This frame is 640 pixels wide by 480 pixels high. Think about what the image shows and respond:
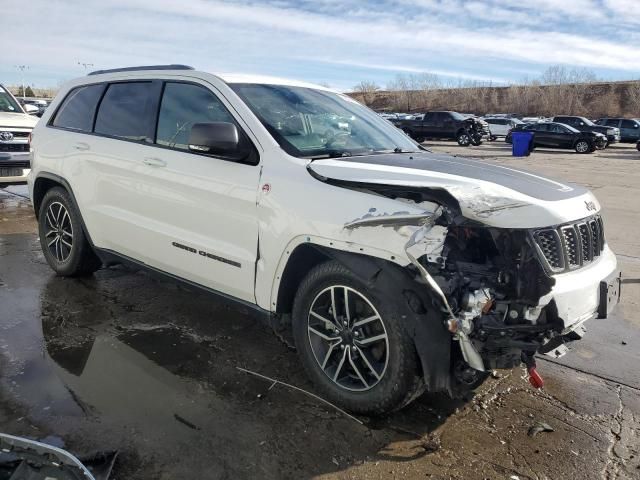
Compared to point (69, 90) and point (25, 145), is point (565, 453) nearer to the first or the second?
point (69, 90)

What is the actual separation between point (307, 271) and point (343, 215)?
55cm

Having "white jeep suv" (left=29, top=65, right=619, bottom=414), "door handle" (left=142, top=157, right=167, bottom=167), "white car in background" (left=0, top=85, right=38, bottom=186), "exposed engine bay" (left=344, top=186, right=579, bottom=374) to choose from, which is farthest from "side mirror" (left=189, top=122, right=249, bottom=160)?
"white car in background" (left=0, top=85, right=38, bottom=186)

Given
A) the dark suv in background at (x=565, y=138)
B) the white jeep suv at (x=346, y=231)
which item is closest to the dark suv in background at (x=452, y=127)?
the dark suv in background at (x=565, y=138)

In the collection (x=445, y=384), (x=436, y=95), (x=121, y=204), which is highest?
(x=436, y=95)

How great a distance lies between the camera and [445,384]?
281cm

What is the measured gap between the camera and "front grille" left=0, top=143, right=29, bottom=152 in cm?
923

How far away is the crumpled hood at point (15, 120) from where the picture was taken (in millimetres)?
9312

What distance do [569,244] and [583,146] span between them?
30.0 m

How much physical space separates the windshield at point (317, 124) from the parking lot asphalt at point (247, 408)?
5.02 feet

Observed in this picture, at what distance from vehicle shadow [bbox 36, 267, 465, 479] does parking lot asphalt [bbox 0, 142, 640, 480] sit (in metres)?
0.01

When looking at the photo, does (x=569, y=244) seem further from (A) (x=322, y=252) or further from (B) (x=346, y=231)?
(A) (x=322, y=252)

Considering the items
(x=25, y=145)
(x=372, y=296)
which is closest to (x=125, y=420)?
(x=372, y=296)

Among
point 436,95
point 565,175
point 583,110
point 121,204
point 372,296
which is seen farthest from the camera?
point 436,95

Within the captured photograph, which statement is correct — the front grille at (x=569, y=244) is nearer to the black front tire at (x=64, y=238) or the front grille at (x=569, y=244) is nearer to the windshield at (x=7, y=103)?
the black front tire at (x=64, y=238)
